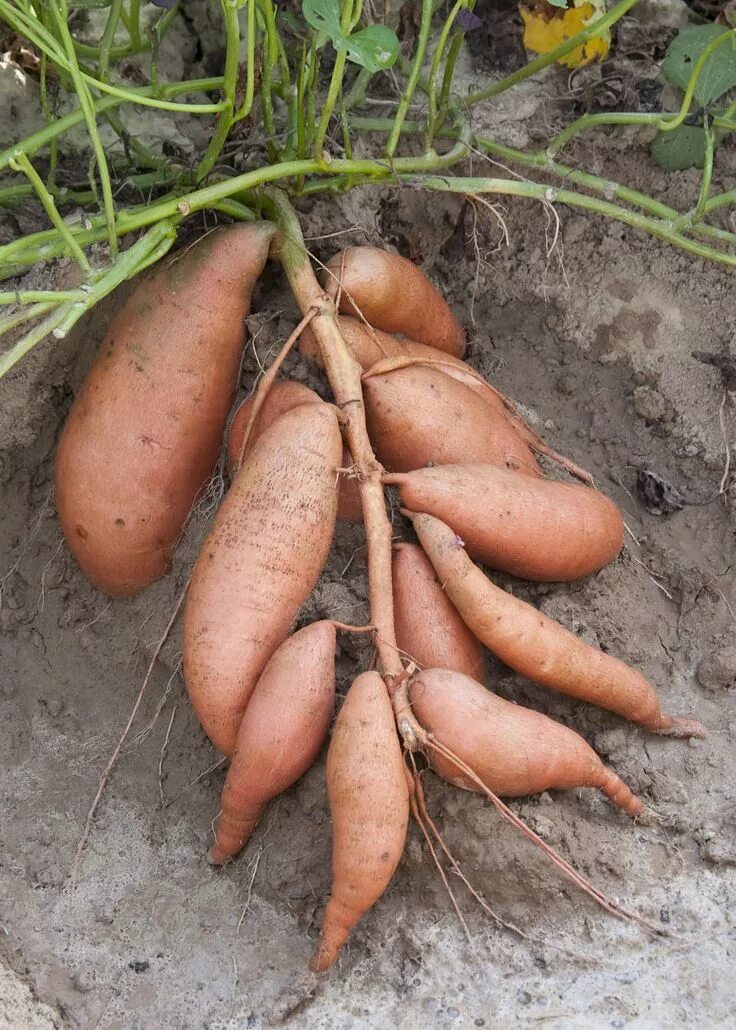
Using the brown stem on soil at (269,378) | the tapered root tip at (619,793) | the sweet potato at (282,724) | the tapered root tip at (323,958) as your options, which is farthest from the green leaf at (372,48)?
the tapered root tip at (323,958)

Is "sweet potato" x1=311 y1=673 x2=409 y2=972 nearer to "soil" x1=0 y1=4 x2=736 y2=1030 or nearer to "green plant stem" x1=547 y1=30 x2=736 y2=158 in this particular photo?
"soil" x1=0 y1=4 x2=736 y2=1030

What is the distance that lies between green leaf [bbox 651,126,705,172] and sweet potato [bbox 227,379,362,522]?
0.80 m

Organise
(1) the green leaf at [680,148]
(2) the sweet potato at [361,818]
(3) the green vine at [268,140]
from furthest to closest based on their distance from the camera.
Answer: (1) the green leaf at [680,148] → (3) the green vine at [268,140] → (2) the sweet potato at [361,818]

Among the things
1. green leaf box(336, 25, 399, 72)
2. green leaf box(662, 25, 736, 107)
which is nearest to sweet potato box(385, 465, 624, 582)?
green leaf box(336, 25, 399, 72)

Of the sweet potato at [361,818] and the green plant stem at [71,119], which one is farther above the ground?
the green plant stem at [71,119]

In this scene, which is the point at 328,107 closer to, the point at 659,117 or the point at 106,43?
the point at 106,43

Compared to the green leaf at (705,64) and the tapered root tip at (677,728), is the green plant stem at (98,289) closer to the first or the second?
the green leaf at (705,64)

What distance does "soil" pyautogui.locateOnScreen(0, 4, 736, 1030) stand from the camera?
128 centimetres

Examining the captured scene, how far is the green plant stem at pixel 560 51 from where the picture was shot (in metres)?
1.56

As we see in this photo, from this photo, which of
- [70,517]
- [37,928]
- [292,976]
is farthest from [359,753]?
[70,517]

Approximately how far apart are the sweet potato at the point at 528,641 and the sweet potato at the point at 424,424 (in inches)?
6.0

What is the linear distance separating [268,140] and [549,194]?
0.45 meters

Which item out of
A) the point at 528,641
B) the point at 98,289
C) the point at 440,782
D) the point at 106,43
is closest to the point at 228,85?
the point at 106,43

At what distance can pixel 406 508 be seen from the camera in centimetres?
153
